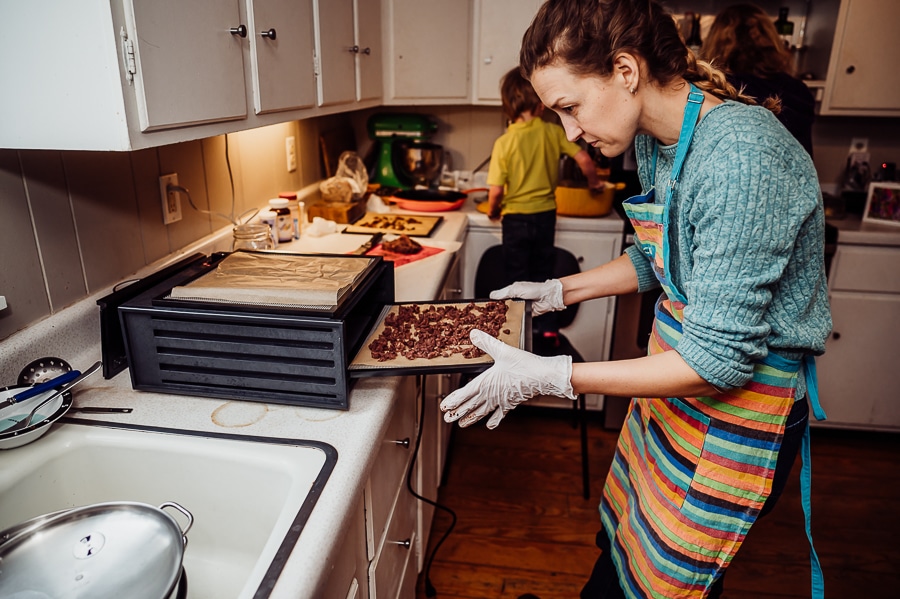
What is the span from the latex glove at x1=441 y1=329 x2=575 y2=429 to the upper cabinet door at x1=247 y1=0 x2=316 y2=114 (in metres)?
0.75

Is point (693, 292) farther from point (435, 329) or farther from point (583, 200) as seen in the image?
point (583, 200)

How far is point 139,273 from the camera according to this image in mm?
1348

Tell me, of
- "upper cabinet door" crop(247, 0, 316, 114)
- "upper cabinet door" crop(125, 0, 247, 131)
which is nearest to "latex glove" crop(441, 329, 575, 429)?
"upper cabinet door" crop(125, 0, 247, 131)

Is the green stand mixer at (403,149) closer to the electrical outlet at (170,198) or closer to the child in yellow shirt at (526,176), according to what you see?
the child in yellow shirt at (526,176)

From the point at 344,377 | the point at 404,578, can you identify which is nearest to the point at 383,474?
the point at 344,377

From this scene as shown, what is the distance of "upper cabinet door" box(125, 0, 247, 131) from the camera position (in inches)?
34.3

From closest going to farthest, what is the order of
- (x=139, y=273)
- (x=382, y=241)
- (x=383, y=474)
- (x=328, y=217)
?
(x=383, y=474), (x=139, y=273), (x=382, y=241), (x=328, y=217)

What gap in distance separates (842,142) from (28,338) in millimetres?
3239

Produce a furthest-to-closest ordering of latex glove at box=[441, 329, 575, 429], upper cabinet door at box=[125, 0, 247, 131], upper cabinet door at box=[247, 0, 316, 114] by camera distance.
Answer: upper cabinet door at box=[247, 0, 316, 114], latex glove at box=[441, 329, 575, 429], upper cabinet door at box=[125, 0, 247, 131]

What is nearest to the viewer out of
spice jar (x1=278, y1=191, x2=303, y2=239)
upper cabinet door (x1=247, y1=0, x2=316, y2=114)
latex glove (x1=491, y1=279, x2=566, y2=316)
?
upper cabinet door (x1=247, y1=0, x2=316, y2=114)

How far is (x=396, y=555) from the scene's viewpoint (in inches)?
51.5

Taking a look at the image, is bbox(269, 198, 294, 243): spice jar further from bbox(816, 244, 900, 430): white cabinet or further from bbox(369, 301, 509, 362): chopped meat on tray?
bbox(816, 244, 900, 430): white cabinet

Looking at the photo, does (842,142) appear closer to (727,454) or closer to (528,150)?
(528,150)

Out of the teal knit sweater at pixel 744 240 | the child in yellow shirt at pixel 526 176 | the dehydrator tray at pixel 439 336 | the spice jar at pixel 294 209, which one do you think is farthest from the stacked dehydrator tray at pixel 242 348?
the child in yellow shirt at pixel 526 176
